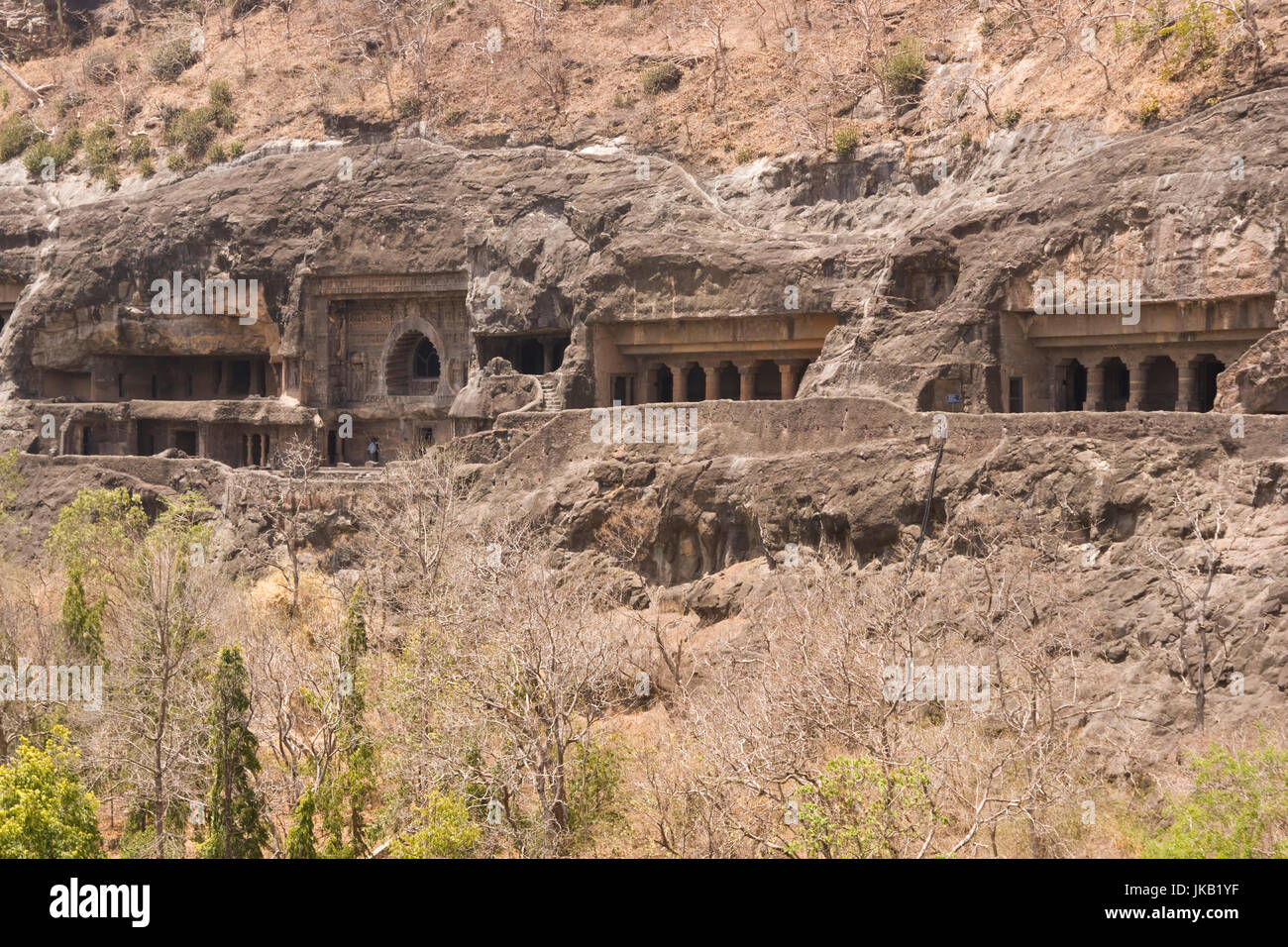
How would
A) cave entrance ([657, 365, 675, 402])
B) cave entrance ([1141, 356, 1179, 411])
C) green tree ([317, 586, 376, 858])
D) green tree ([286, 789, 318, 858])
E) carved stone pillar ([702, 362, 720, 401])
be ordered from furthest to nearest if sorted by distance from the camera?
cave entrance ([657, 365, 675, 402]) → carved stone pillar ([702, 362, 720, 401]) → cave entrance ([1141, 356, 1179, 411]) → green tree ([317, 586, 376, 858]) → green tree ([286, 789, 318, 858])

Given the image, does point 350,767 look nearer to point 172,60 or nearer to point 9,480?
point 9,480

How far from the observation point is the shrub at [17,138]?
5122cm

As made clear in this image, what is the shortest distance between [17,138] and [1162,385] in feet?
129

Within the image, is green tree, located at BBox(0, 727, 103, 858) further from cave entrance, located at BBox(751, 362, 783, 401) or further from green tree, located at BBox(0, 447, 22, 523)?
cave entrance, located at BBox(751, 362, 783, 401)

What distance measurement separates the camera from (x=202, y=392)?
47.6 meters

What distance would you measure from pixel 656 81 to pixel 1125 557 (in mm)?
25683

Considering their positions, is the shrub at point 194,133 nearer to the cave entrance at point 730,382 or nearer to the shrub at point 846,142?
the cave entrance at point 730,382

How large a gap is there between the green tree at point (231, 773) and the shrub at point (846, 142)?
21651 mm

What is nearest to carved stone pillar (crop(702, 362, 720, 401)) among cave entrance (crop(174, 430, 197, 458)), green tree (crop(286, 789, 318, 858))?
cave entrance (crop(174, 430, 197, 458))

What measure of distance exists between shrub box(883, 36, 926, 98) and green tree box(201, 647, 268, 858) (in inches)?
983

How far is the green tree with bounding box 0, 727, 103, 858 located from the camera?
18.8 metres

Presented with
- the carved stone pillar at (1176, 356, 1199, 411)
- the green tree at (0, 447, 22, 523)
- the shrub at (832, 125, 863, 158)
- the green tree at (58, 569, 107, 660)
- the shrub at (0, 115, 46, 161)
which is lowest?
the green tree at (58, 569, 107, 660)

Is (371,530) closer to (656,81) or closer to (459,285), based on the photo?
(459,285)

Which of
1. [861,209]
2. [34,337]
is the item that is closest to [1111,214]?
[861,209]
